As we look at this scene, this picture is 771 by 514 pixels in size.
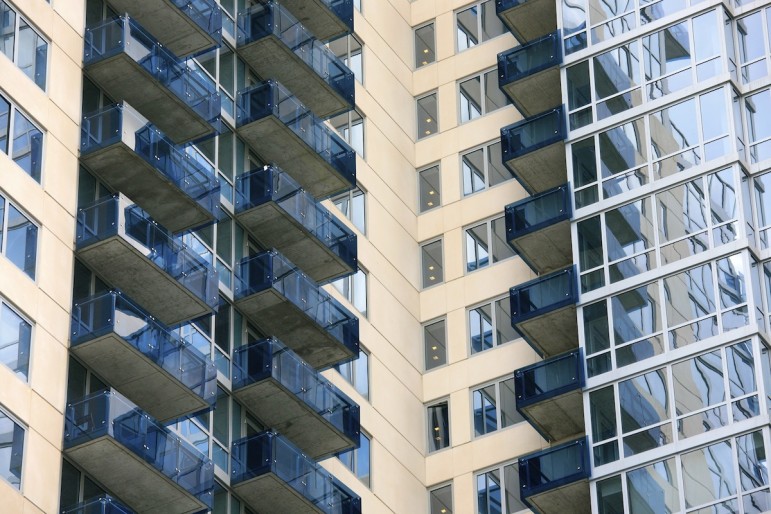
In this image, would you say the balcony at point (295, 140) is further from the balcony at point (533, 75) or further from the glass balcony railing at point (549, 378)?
the glass balcony railing at point (549, 378)

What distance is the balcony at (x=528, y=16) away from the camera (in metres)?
53.2

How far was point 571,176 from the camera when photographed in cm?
4891

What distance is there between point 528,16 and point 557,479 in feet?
46.5

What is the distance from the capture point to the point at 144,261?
4031cm

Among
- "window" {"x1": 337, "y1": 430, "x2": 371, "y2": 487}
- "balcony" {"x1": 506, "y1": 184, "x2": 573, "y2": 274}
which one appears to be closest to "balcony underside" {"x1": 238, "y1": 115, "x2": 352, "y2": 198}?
"balcony" {"x1": 506, "y1": 184, "x2": 573, "y2": 274}

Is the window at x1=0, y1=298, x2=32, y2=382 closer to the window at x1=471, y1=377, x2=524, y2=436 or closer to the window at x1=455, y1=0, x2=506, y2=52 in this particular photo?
the window at x1=471, y1=377, x2=524, y2=436

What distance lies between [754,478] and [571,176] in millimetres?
10327

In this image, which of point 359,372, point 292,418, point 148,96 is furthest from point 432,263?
point 148,96

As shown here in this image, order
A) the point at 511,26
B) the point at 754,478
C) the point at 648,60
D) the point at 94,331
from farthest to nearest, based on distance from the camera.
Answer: the point at 511,26 → the point at 648,60 → the point at 754,478 → the point at 94,331

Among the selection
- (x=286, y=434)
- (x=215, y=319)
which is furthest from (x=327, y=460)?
(x=215, y=319)

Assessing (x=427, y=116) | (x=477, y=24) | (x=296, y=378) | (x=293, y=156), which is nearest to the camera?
(x=296, y=378)

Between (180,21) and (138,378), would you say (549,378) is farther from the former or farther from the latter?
(180,21)

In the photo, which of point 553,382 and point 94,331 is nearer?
point 94,331

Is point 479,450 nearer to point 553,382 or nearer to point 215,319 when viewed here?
point 553,382
